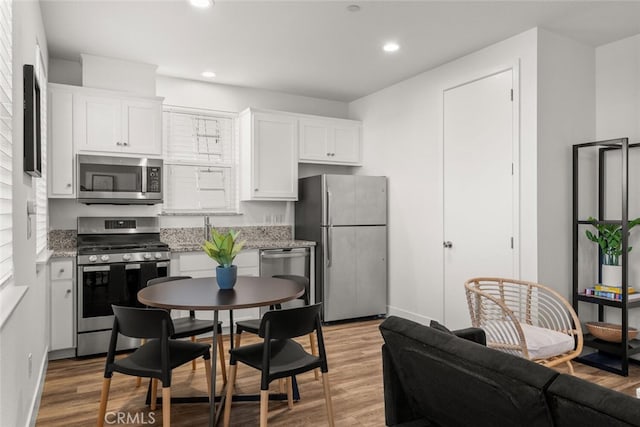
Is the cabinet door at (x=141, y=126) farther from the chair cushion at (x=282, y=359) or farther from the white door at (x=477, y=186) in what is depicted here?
the white door at (x=477, y=186)

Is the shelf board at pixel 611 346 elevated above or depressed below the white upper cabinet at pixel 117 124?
below

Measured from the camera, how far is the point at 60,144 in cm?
392

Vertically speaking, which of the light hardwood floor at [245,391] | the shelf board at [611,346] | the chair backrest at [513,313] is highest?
the chair backrest at [513,313]

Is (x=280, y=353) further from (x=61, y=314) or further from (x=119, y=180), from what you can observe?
(x=119, y=180)

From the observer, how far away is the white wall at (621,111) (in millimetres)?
3635

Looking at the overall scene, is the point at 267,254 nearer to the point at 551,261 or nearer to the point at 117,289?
the point at 117,289

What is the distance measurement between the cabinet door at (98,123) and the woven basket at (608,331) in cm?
444

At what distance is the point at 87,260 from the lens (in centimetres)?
376

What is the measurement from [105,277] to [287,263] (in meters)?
1.78

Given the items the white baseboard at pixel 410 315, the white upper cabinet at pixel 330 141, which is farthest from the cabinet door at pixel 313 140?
the white baseboard at pixel 410 315

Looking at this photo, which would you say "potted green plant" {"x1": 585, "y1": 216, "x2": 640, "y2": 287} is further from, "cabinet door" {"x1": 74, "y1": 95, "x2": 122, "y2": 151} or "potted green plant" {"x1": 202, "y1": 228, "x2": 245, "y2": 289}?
"cabinet door" {"x1": 74, "y1": 95, "x2": 122, "y2": 151}

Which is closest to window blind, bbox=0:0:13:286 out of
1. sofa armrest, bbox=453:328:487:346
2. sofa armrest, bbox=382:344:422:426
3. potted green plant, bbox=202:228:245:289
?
potted green plant, bbox=202:228:245:289

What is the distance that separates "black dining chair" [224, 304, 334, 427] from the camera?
7.04 feet

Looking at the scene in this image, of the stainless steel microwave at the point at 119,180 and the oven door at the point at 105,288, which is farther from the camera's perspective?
the stainless steel microwave at the point at 119,180
